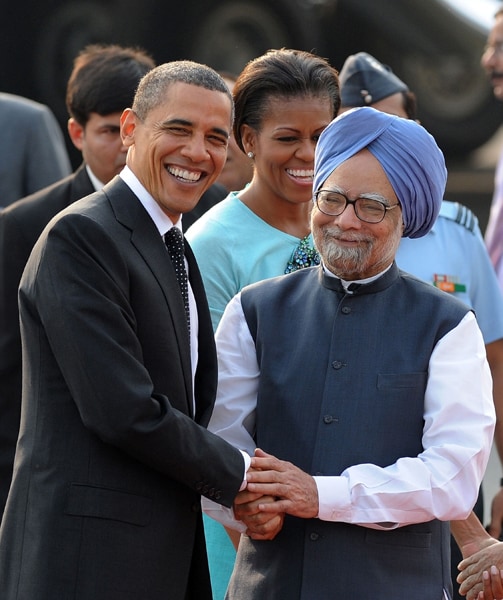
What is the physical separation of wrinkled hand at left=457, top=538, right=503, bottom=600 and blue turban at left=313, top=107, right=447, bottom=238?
89cm

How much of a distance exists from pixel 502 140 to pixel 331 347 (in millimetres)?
7570

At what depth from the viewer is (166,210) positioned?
3697 millimetres

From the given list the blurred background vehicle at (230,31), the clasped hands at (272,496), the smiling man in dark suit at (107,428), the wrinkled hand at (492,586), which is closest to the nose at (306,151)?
the smiling man in dark suit at (107,428)

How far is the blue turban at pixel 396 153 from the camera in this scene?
3.61m

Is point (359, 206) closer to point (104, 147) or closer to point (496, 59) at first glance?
point (104, 147)

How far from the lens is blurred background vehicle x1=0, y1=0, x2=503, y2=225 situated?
905 centimetres

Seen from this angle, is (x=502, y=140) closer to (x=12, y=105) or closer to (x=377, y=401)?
(x=12, y=105)

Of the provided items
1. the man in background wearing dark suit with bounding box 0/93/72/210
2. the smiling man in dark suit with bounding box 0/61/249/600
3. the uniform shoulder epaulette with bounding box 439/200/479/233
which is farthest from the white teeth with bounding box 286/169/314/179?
the man in background wearing dark suit with bounding box 0/93/72/210

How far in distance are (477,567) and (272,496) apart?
2.13ft

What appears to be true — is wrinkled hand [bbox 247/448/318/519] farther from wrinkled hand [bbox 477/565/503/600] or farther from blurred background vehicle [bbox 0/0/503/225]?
blurred background vehicle [bbox 0/0/503/225]

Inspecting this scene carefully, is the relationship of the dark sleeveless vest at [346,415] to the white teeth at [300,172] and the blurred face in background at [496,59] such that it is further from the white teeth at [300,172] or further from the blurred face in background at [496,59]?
the blurred face in background at [496,59]

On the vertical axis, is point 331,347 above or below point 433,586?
above

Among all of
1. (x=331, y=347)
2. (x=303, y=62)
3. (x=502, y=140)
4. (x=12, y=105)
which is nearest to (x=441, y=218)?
(x=303, y=62)

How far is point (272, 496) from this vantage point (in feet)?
11.5
